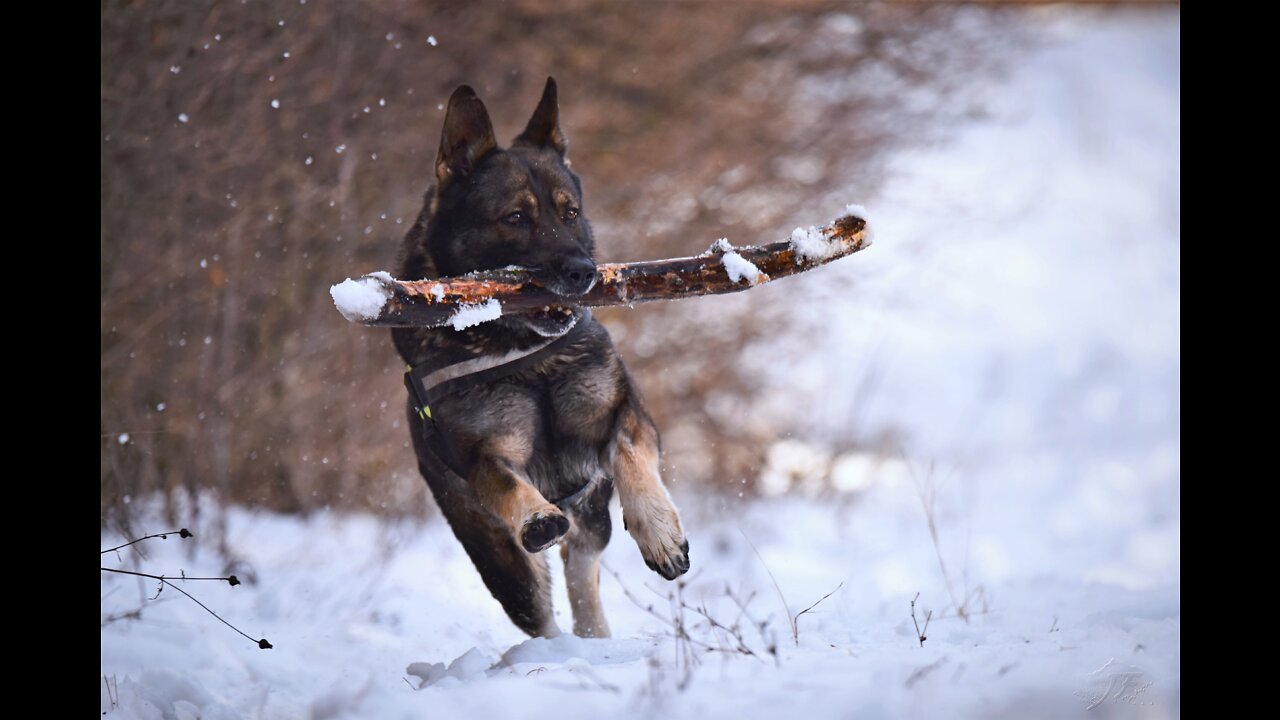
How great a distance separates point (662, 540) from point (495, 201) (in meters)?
1.34

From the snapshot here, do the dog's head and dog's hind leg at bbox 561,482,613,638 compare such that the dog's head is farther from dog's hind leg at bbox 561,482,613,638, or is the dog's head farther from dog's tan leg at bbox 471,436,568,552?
dog's hind leg at bbox 561,482,613,638

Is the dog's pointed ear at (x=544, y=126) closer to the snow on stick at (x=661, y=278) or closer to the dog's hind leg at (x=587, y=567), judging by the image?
the snow on stick at (x=661, y=278)

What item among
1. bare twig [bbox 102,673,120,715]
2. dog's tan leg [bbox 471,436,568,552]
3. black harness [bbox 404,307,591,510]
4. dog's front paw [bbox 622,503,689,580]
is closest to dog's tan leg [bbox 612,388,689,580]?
dog's front paw [bbox 622,503,689,580]

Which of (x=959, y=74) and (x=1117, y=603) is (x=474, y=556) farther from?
(x=959, y=74)

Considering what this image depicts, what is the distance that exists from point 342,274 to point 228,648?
9.94 ft

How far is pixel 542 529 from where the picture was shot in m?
2.67

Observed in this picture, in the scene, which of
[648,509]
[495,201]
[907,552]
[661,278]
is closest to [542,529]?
[648,509]

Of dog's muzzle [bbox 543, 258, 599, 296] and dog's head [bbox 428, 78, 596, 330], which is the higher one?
dog's head [bbox 428, 78, 596, 330]

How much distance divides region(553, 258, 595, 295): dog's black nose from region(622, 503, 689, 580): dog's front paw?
748 mm

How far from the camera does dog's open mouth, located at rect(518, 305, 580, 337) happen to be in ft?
10.2

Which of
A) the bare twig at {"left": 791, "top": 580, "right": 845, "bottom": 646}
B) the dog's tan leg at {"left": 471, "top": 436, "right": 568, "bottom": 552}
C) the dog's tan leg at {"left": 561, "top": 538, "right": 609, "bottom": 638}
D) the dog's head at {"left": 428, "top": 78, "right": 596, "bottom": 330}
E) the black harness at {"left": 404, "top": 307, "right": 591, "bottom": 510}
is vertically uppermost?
the dog's head at {"left": 428, "top": 78, "right": 596, "bottom": 330}

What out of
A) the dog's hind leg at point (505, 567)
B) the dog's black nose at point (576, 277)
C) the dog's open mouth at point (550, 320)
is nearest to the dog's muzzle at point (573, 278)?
the dog's black nose at point (576, 277)
